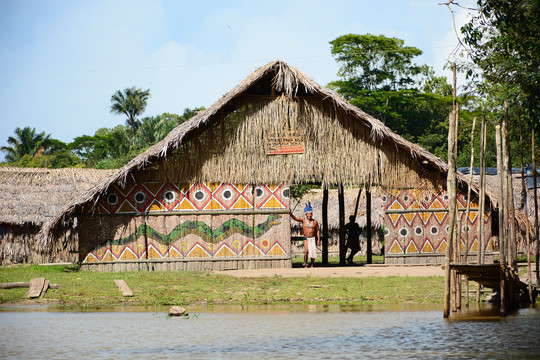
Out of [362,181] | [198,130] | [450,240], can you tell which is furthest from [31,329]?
[362,181]

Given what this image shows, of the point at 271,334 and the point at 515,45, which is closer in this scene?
the point at 271,334

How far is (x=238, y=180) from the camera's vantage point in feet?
52.5

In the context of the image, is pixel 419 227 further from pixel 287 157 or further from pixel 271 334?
pixel 271 334

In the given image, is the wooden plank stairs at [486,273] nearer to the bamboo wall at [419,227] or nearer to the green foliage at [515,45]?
the green foliage at [515,45]

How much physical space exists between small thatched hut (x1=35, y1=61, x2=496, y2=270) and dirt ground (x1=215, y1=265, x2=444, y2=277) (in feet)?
2.99

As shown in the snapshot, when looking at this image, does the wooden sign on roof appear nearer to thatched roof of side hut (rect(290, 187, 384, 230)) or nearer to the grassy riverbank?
the grassy riverbank

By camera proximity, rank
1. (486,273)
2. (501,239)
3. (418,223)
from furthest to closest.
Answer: (418,223)
(501,239)
(486,273)

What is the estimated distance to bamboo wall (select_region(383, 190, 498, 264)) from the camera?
16.6m

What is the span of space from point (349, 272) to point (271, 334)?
23.5 feet

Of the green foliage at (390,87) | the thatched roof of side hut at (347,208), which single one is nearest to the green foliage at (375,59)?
the green foliage at (390,87)

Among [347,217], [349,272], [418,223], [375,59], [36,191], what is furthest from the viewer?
[375,59]

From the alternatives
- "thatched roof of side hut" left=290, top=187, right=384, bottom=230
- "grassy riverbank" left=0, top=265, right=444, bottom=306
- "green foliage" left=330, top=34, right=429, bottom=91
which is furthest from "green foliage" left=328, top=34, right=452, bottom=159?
"grassy riverbank" left=0, top=265, right=444, bottom=306

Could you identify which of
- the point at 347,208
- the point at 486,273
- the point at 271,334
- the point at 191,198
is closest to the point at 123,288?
the point at 191,198

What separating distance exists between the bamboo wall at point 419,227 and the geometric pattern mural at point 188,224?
267 cm
